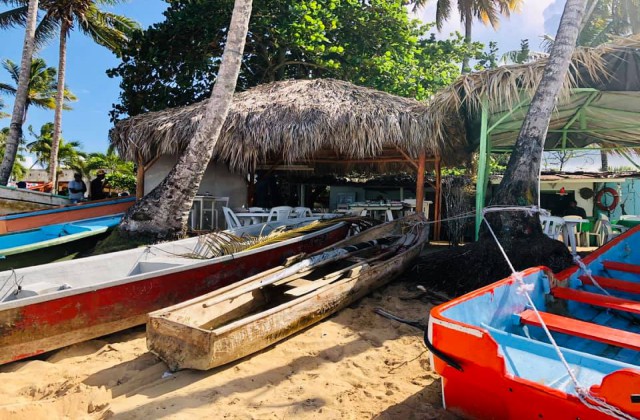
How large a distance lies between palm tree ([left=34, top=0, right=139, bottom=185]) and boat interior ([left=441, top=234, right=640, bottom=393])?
620 inches

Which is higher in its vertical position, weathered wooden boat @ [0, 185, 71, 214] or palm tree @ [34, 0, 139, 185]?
palm tree @ [34, 0, 139, 185]

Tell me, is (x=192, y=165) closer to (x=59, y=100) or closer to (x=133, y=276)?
(x=133, y=276)

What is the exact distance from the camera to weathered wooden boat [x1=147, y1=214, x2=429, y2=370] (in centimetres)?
306

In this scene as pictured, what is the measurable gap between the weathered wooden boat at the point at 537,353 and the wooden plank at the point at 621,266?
0.37m


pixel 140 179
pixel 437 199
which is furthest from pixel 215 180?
pixel 437 199

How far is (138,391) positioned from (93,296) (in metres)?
1.11

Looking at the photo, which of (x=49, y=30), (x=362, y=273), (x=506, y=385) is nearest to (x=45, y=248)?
(x=362, y=273)

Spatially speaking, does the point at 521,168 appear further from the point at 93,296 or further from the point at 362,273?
the point at 93,296

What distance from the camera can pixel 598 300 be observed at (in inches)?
124

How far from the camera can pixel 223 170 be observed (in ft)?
33.9

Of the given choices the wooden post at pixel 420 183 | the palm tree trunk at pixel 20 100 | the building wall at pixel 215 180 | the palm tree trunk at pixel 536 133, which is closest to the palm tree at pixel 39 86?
the palm tree trunk at pixel 20 100

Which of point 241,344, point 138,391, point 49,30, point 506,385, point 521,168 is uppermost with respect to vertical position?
point 49,30

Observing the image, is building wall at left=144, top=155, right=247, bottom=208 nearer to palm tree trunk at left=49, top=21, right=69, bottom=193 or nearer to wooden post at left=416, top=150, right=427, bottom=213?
wooden post at left=416, top=150, right=427, bottom=213

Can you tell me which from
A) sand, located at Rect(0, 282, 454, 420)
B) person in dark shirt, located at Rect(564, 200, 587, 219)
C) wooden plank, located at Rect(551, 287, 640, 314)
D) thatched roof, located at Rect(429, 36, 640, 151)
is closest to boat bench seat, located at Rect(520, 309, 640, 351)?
wooden plank, located at Rect(551, 287, 640, 314)
